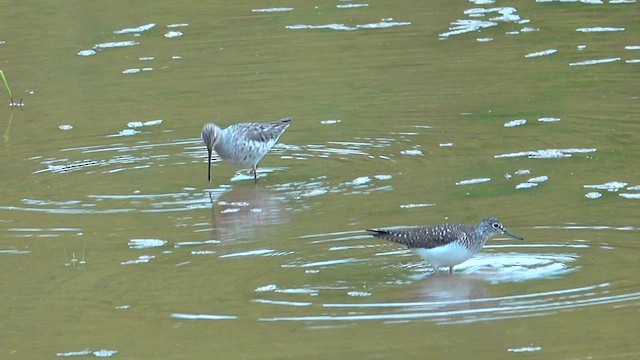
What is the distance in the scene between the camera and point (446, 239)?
42.0ft

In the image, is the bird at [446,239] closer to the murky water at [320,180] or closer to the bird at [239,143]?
the murky water at [320,180]

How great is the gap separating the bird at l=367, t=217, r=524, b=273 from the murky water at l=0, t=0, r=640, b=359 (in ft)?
0.71

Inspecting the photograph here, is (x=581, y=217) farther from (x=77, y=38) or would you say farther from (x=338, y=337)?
(x=77, y=38)

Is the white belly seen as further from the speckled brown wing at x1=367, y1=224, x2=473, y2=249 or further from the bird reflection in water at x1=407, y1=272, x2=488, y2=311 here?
the bird reflection in water at x1=407, y1=272, x2=488, y2=311

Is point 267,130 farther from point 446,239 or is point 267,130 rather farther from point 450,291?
point 450,291

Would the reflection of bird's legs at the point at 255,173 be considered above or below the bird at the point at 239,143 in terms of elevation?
below

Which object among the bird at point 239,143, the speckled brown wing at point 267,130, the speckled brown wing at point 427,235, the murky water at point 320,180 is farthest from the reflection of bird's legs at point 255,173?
the speckled brown wing at point 427,235

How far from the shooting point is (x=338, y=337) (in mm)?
11242

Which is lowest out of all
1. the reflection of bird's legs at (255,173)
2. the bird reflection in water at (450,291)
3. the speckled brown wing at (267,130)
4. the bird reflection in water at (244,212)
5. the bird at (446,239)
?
the reflection of bird's legs at (255,173)

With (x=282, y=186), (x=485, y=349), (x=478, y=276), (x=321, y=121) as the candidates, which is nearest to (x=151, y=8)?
(x=321, y=121)

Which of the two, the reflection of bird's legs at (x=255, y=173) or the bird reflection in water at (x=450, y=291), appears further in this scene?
the reflection of bird's legs at (x=255, y=173)

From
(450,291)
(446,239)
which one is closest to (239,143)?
(446,239)

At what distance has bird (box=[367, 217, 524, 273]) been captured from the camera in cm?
1279

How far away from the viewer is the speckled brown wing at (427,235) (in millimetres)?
12812
